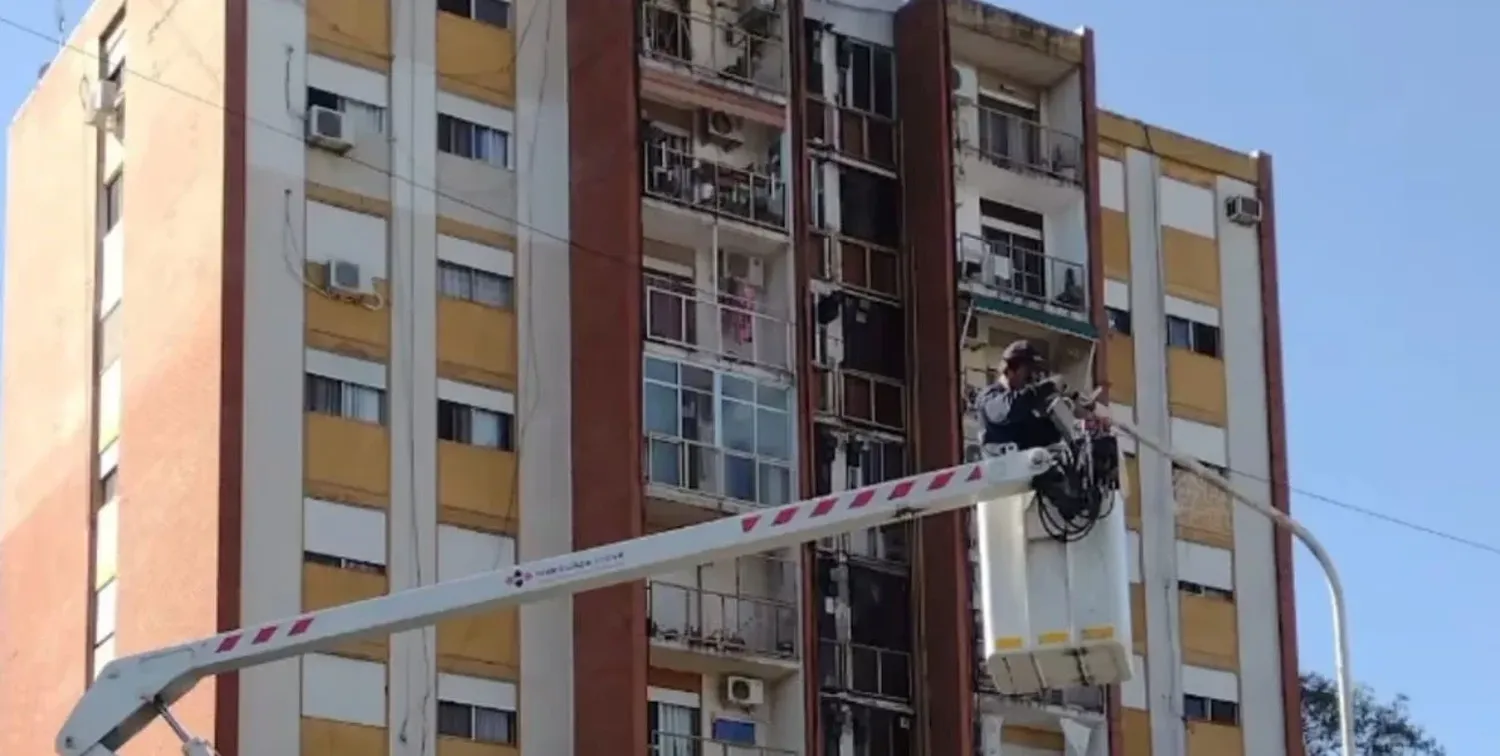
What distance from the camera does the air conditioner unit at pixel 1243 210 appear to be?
159 ft

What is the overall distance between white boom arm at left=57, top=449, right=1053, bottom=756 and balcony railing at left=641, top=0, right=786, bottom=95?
22.2 metres

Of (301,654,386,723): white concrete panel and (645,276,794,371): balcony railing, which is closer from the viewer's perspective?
(301,654,386,723): white concrete panel

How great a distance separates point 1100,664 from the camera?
60.1ft

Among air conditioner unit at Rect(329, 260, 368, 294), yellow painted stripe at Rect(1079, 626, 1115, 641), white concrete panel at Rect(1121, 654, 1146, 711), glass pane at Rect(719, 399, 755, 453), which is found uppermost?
air conditioner unit at Rect(329, 260, 368, 294)

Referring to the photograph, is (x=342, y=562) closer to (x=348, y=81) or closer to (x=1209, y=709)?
(x=348, y=81)

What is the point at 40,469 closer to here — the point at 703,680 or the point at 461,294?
the point at 461,294

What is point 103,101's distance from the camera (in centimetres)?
4075

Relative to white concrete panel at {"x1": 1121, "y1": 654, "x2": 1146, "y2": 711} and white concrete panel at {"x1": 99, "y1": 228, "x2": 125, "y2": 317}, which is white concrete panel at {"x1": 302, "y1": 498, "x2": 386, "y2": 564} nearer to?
white concrete panel at {"x1": 99, "y1": 228, "x2": 125, "y2": 317}

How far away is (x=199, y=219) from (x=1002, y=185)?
42.8 ft

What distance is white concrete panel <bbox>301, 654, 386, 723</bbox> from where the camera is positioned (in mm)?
35781

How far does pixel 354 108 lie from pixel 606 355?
15.1 ft

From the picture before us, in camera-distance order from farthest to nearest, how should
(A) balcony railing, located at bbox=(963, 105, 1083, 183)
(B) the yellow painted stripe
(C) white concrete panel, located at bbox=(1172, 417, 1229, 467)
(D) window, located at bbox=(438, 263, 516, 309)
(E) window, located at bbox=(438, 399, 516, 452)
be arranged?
(C) white concrete panel, located at bbox=(1172, 417, 1229, 467)
(A) balcony railing, located at bbox=(963, 105, 1083, 183)
(D) window, located at bbox=(438, 263, 516, 309)
(E) window, located at bbox=(438, 399, 516, 452)
(B) the yellow painted stripe

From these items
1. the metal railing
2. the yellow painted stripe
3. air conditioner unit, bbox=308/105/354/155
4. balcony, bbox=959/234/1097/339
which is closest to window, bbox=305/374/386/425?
air conditioner unit, bbox=308/105/354/155

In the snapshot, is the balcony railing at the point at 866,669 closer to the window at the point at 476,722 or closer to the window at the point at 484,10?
the window at the point at 476,722
